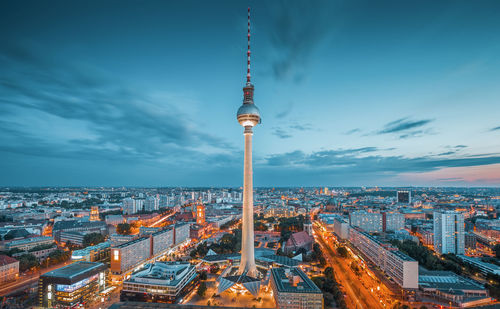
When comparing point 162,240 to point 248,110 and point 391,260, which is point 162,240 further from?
point 391,260

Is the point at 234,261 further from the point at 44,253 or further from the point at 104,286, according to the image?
the point at 44,253

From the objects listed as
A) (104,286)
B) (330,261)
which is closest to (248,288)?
(104,286)

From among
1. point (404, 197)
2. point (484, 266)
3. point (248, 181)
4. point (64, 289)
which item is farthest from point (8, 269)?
point (404, 197)

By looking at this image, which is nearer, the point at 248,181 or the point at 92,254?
the point at 248,181

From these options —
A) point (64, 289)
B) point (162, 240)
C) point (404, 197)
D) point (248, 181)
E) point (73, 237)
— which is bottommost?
point (73, 237)

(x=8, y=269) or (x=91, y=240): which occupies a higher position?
(x=8, y=269)

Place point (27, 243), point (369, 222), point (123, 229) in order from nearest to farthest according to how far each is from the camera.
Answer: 1. point (27, 243)
2. point (123, 229)
3. point (369, 222)

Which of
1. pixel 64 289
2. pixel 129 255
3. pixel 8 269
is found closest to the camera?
pixel 64 289

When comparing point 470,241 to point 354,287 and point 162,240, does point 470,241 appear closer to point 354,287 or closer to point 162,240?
point 354,287
